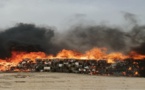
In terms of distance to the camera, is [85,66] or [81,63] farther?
[81,63]

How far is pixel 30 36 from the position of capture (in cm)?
6241

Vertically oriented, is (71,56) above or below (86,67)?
above

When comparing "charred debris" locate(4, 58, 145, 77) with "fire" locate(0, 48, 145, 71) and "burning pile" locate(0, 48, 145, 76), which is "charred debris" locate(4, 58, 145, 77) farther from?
"fire" locate(0, 48, 145, 71)

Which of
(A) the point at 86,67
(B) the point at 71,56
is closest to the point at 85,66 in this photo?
(A) the point at 86,67

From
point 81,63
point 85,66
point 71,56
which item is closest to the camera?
point 85,66

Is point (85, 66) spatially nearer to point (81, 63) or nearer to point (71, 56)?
point (81, 63)

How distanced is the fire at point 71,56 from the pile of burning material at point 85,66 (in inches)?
59.1

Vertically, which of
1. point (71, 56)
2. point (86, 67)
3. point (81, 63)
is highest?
point (71, 56)

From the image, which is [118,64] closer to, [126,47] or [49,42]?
[126,47]

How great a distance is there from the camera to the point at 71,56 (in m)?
57.0

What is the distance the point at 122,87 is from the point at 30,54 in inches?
1045

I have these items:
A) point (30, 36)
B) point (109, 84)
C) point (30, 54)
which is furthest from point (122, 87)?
point (30, 36)

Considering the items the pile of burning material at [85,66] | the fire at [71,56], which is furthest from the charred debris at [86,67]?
the fire at [71,56]

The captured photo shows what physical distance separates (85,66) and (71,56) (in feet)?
15.9
